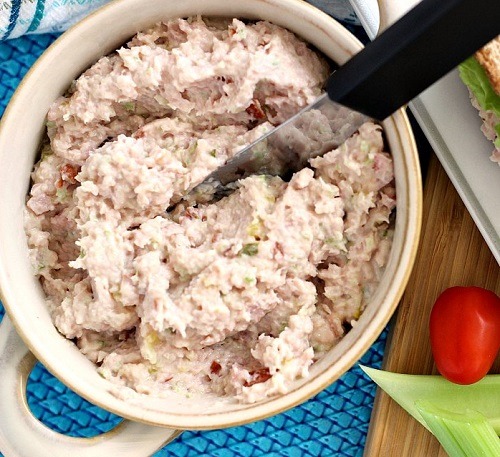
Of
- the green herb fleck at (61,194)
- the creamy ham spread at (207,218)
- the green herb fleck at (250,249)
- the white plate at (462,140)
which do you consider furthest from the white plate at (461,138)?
the green herb fleck at (61,194)

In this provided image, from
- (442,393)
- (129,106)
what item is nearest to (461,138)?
(442,393)

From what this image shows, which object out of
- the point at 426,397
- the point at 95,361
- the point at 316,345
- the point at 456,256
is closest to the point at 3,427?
the point at 95,361

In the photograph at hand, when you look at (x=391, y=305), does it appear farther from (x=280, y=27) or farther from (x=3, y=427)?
(x=3, y=427)

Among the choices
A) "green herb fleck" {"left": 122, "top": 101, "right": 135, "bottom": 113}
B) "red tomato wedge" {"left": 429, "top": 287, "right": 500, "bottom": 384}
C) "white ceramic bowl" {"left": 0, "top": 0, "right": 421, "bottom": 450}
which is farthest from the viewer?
"red tomato wedge" {"left": 429, "top": 287, "right": 500, "bottom": 384}

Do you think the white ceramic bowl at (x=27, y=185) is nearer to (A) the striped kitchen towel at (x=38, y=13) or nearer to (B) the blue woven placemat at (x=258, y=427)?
(A) the striped kitchen towel at (x=38, y=13)

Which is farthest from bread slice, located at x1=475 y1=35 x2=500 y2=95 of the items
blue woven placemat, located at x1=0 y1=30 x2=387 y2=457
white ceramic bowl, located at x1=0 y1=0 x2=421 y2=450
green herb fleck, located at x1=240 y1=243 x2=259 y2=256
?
blue woven placemat, located at x1=0 y1=30 x2=387 y2=457

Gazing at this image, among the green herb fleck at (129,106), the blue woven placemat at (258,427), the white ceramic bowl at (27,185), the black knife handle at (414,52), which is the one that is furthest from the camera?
the blue woven placemat at (258,427)

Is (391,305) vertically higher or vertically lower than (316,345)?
higher

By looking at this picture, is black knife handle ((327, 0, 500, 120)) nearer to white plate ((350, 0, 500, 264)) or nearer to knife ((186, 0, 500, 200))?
knife ((186, 0, 500, 200))
